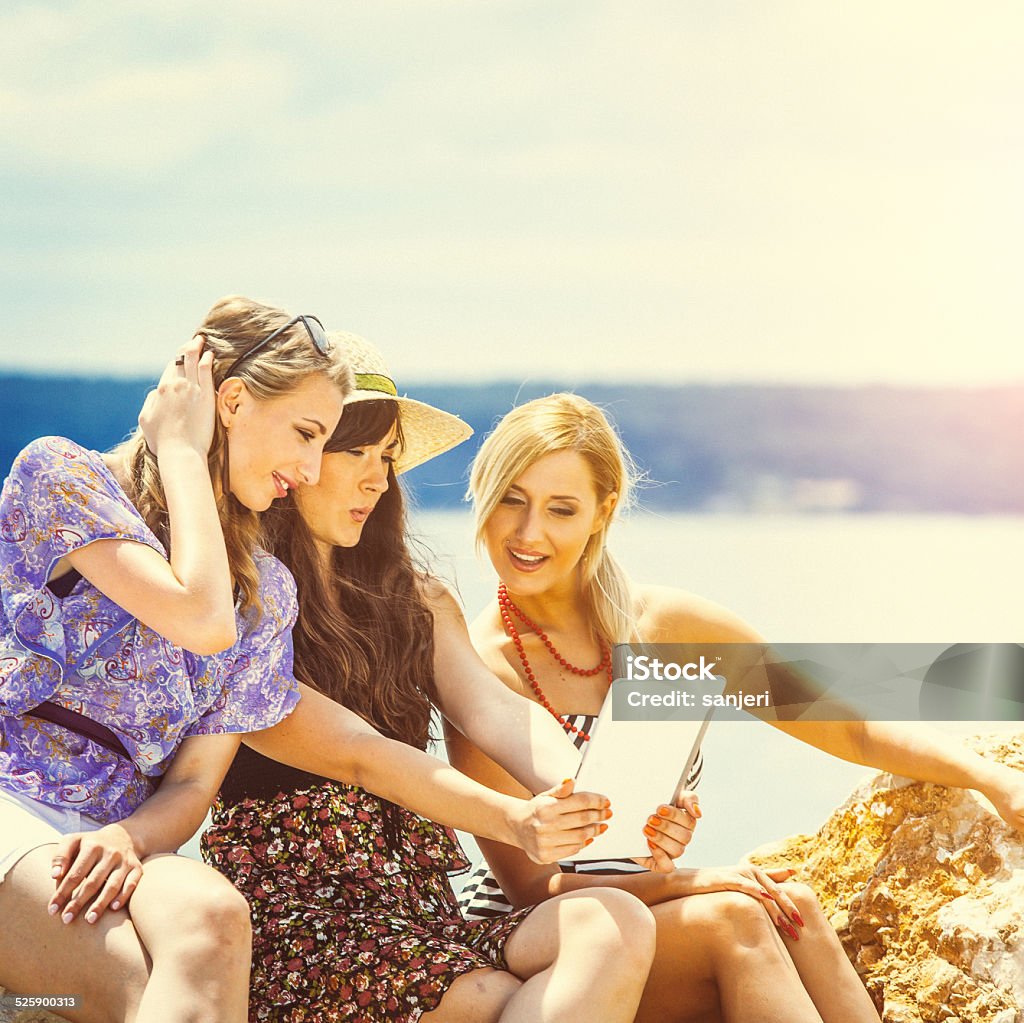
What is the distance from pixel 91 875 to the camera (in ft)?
6.53

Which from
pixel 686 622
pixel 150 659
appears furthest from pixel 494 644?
pixel 150 659

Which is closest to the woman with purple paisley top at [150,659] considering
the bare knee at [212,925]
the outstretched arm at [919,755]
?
the bare knee at [212,925]

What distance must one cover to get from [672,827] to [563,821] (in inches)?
9.3

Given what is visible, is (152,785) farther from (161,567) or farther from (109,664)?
(161,567)

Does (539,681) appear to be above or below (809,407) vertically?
below

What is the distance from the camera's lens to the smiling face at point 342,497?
2797 millimetres

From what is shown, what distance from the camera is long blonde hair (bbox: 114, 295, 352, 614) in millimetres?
2428

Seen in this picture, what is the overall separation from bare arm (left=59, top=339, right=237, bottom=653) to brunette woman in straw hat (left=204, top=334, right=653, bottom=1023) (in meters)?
0.35

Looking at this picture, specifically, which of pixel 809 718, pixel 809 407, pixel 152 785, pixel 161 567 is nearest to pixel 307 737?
pixel 152 785

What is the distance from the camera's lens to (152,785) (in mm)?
2273

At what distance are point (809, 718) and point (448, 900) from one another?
91cm

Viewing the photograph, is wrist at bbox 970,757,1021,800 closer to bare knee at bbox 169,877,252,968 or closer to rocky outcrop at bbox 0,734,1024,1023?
rocky outcrop at bbox 0,734,1024,1023

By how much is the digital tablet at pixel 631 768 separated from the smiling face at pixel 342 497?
2.58 ft

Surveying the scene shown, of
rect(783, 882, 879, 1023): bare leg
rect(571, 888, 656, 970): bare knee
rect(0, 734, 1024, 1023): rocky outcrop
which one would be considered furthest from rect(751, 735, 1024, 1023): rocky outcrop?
rect(571, 888, 656, 970): bare knee
